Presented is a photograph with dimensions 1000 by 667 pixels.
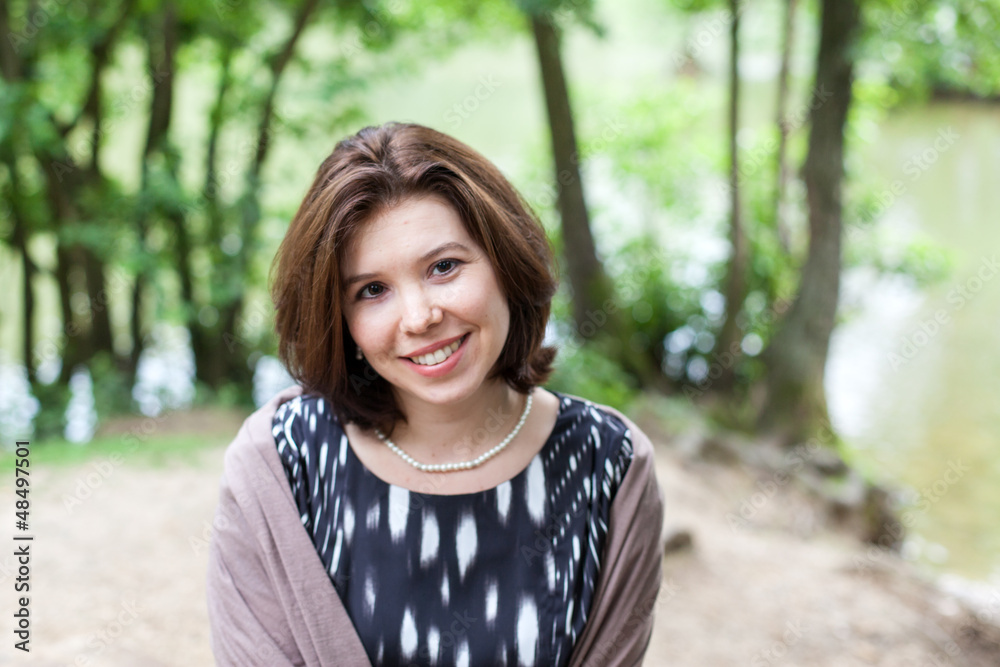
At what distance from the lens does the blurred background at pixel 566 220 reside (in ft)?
21.4

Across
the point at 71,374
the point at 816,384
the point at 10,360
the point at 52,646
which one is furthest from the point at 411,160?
the point at 10,360

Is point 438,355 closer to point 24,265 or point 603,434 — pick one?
point 603,434

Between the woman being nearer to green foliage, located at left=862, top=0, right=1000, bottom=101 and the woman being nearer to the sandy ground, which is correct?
the sandy ground

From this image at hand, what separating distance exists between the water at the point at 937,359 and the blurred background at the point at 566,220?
44mm

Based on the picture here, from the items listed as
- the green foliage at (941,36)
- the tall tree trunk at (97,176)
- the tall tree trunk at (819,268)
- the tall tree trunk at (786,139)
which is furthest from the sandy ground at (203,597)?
the tall tree trunk at (786,139)

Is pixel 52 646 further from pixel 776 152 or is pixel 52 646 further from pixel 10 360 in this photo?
pixel 776 152

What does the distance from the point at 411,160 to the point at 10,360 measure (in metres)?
9.21

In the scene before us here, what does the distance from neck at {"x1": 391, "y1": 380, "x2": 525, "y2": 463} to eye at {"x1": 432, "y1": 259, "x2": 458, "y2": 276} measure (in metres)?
0.31

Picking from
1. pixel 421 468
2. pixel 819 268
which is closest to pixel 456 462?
pixel 421 468

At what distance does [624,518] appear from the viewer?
1.62 m

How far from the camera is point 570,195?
7117mm

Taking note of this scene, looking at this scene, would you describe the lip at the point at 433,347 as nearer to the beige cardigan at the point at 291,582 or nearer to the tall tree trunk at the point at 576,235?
the beige cardigan at the point at 291,582

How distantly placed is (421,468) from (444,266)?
42 centimetres

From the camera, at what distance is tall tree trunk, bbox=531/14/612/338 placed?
22.0 feet
